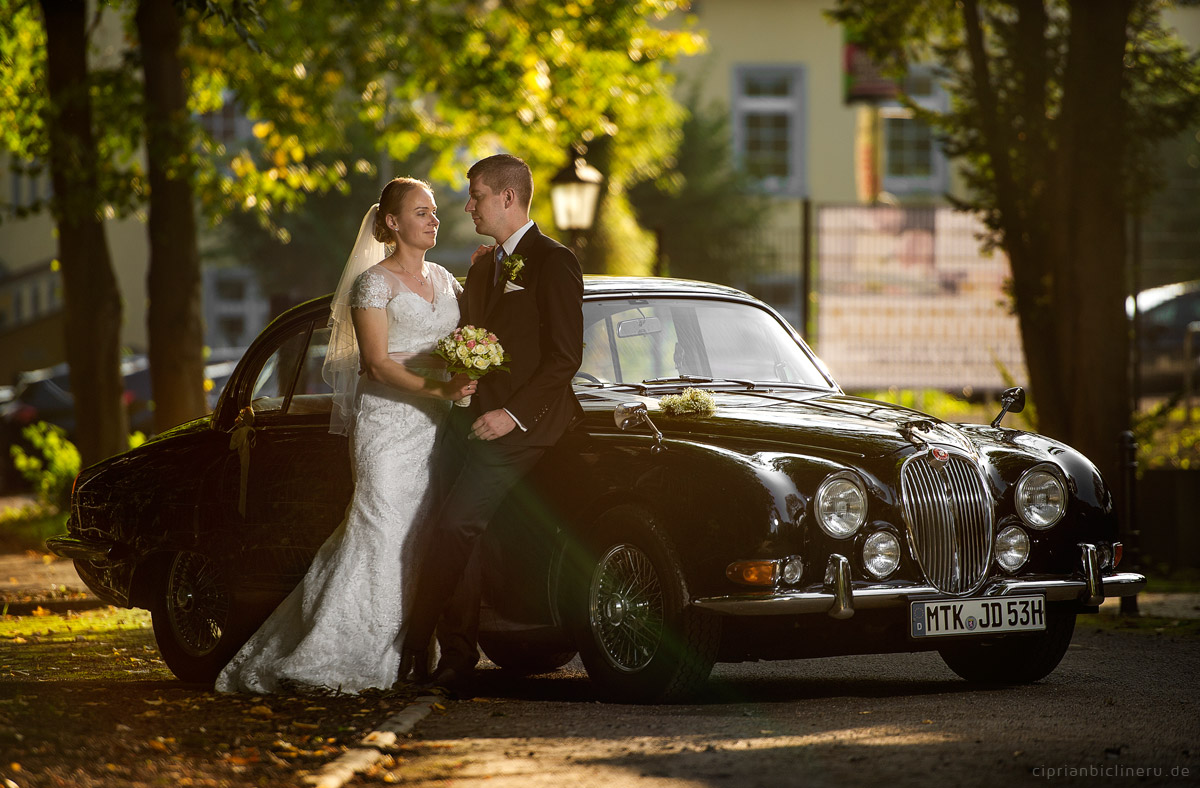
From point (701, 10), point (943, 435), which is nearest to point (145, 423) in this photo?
point (943, 435)

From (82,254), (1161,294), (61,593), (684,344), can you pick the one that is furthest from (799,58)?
(684,344)

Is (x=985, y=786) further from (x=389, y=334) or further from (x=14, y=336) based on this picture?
(x=14, y=336)

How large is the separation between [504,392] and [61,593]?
632cm

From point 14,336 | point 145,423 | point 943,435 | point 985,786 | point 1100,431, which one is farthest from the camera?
point 14,336

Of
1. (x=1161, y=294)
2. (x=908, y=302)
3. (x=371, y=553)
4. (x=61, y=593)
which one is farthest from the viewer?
(x=1161, y=294)

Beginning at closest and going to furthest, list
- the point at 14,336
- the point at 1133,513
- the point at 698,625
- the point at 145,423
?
the point at 698,625 → the point at 1133,513 → the point at 145,423 → the point at 14,336

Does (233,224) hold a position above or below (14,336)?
above

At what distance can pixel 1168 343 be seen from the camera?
2267 cm

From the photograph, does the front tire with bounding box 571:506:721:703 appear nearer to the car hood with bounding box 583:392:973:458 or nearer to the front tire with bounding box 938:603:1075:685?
the car hood with bounding box 583:392:973:458

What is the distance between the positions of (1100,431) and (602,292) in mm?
6919

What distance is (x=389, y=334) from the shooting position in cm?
703

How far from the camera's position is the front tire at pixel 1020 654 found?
721 cm

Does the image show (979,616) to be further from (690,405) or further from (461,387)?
(461,387)

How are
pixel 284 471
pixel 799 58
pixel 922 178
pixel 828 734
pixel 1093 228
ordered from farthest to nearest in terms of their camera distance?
pixel 799 58, pixel 922 178, pixel 1093 228, pixel 284 471, pixel 828 734
